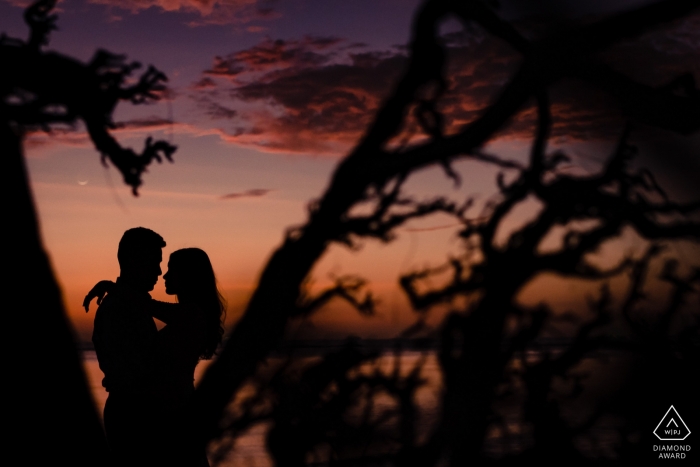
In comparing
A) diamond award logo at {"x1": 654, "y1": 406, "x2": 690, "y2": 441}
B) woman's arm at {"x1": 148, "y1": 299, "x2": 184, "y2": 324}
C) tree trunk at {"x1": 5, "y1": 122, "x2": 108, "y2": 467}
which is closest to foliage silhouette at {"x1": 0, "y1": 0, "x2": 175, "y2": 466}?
tree trunk at {"x1": 5, "y1": 122, "x2": 108, "y2": 467}

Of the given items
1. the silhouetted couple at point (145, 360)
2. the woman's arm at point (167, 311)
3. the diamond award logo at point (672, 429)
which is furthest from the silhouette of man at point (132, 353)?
the diamond award logo at point (672, 429)

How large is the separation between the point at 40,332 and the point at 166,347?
0.59 metres

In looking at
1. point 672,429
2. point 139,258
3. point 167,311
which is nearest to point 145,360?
point 167,311

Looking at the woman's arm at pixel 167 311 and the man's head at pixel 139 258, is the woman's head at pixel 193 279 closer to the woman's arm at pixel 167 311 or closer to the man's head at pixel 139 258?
the woman's arm at pixel 167 311

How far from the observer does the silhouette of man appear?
118 inches

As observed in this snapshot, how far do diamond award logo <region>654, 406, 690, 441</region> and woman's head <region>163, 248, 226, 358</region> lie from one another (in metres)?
3.93

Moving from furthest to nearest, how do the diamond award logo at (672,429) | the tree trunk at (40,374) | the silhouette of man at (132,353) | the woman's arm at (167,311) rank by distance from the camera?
the diamond award logo at (672,429)
the woman's arm at (167,311)
the tree trunk at (40,374)
the silhouette of man at (132,353)

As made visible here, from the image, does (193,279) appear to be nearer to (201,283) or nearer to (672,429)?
(201,283)

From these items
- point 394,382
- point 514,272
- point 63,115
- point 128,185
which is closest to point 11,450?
point 128,185

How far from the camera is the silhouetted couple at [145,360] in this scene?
301cm

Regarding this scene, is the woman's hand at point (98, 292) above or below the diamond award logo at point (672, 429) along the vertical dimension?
above

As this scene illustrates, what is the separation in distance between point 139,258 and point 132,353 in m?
0.44

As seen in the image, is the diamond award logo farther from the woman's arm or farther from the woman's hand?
the woman's hand

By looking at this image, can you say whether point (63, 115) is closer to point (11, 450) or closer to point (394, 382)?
point (11, 450)
